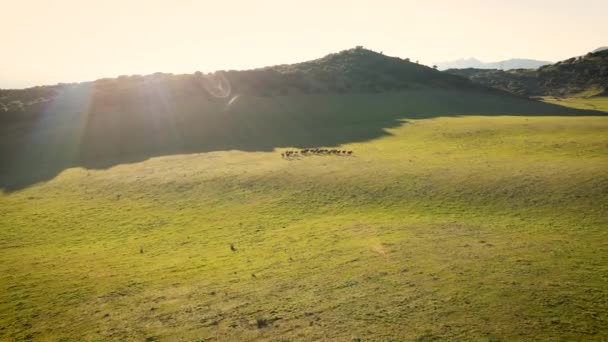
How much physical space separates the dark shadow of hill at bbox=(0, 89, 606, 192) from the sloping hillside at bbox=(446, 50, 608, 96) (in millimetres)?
47995

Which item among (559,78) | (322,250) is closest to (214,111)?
(322,250)

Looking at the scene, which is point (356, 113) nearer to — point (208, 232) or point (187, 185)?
point (187, 185)

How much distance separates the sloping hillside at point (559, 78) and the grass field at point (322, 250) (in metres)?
104

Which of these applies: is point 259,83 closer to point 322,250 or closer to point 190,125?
point 190,125

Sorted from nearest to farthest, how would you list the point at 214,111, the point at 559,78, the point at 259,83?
the point at 214,111 → the point at 259,83 → the point at 559,78

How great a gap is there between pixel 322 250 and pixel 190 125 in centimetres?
4821

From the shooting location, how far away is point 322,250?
25.2m

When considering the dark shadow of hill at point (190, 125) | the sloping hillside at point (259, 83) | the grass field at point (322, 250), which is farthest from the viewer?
the sloping hillside at point (259, 83)

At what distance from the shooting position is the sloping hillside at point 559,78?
5182 inches

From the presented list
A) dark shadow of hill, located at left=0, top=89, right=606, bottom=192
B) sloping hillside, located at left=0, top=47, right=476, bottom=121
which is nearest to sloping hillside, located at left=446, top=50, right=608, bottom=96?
sloping hillside, located at left=0, top=47, right=476, bottom=121

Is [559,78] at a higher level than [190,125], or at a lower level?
higher

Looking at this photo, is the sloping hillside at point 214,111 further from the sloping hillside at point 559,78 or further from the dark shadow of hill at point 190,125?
the sloping hillside at point 559,78

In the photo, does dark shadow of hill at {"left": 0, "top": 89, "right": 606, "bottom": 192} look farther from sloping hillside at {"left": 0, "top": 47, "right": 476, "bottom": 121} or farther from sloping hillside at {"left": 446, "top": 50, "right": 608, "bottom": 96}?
sloping hillside at {"left": 446, "top": 50, "right": 608, "bottom": 96}

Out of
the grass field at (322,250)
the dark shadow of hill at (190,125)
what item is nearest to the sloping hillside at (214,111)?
the dark shadow of hill at (190,125)
